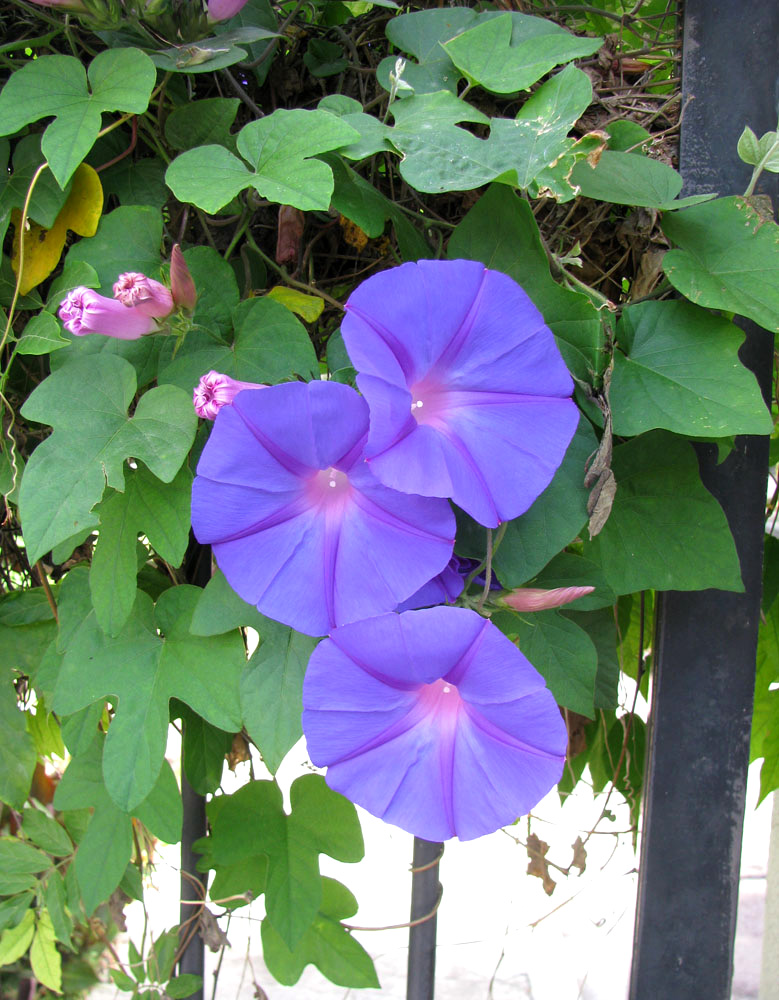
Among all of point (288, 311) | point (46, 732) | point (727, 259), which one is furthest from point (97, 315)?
point (46, 732)

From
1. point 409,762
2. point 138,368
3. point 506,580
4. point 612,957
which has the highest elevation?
point 138,368

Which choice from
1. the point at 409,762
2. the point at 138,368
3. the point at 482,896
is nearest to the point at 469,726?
the point at 409,762

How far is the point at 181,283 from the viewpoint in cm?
63

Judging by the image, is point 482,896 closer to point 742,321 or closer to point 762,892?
point 762,892

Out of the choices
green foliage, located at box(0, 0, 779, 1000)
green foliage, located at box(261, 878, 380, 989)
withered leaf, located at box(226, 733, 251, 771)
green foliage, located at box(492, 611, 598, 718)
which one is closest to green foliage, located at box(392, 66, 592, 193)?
green foliage, located at box(0, 0, 779, 1000)

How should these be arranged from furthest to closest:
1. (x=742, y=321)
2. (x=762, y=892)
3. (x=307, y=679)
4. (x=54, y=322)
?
(x=762, y=892), (x=742, y=321), (x=54, y=322), (x=307, y=679)

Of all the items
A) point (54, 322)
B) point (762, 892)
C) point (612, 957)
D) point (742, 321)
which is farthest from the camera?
point (762, 892)

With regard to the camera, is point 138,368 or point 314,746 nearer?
point 314,746

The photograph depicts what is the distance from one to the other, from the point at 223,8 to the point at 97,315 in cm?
28

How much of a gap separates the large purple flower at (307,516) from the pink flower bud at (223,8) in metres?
0.35

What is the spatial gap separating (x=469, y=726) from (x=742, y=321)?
46 centimetres

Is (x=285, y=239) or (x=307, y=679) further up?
(x=285, y=239)

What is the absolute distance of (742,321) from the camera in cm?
77

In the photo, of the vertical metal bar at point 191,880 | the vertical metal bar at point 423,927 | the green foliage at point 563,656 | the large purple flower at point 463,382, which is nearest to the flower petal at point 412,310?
the large purple flower at point 463,382
